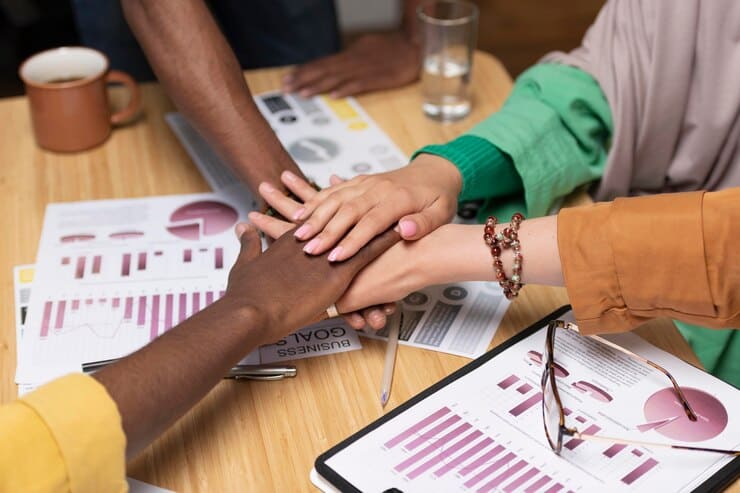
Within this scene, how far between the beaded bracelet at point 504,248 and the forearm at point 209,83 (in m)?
0.31

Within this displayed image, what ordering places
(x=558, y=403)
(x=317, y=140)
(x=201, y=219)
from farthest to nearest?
(x=317, y=140), (x=201, y=219), (x=558, y=403)

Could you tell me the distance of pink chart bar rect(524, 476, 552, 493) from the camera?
76 centimetres

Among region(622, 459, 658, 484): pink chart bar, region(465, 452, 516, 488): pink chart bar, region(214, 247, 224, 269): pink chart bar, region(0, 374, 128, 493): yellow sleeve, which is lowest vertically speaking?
region(214, 247, 224, 269): pink chart bar

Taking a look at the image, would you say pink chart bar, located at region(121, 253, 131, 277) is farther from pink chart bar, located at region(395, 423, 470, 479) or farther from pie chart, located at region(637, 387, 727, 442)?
pie chart, located at region(637, 387, 727, 442)

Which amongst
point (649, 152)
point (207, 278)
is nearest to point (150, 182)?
point (207, 278)

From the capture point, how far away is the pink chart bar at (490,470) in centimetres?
76

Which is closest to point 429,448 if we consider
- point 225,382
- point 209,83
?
point 225,382

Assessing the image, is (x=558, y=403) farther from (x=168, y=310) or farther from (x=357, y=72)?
(x=357, y=72)

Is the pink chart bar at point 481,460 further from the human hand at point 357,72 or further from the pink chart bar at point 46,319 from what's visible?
the human hand at point 357,72

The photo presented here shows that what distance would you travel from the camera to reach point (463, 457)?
78cm

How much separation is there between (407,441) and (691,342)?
503 mm

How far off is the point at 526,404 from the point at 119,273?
0.51 meters

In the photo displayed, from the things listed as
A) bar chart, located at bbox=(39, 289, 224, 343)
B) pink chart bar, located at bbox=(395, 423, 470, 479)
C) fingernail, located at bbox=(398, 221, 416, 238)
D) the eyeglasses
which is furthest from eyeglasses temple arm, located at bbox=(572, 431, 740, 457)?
bar chart, located at bbox=(39, 289, 224, 343)

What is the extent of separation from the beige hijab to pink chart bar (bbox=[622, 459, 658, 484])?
522mm
